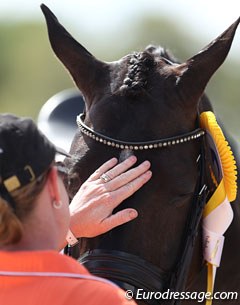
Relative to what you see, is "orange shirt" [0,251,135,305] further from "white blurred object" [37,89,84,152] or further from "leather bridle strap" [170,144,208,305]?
"white blurred object" [37,89,84,152]

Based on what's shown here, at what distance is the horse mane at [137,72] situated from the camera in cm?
394

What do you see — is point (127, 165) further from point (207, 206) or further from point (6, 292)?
point (6, 292)

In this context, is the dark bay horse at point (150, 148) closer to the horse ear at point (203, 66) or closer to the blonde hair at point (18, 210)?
the horse ear at point (203, 66)

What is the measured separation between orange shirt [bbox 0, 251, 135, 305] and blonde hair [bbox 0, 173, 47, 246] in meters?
0.06

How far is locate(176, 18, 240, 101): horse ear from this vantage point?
3973 millimetres

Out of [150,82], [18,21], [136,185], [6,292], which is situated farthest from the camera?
[18,21]

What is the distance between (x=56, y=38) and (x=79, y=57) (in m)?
0.15

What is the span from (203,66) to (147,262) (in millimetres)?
942

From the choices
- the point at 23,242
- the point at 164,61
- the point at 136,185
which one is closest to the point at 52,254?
the point at 23,242

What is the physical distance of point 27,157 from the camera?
2730 mm

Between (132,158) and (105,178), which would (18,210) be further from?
(132,158)

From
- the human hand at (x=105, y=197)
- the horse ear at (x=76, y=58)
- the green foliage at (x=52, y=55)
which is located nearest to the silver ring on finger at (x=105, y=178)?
the human hand at (x=105, y=197)

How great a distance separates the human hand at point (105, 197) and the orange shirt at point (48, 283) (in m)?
0.91

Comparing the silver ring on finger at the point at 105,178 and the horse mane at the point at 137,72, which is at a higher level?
the horse mane at the point at 137,72
